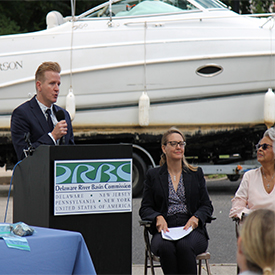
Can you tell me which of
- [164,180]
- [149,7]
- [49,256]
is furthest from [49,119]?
[149,7]

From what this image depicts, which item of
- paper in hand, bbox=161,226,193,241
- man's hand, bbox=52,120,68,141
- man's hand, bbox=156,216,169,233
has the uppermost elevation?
man's hand, bbox=52,120,68,141

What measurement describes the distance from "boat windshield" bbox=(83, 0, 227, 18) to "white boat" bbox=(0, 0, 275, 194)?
20 cm

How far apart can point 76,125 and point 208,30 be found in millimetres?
2744

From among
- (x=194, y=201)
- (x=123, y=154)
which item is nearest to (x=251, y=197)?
(x=194, y=201)

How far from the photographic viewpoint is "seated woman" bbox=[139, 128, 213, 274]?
15.8 ft

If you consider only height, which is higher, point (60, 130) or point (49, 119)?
point (49, 119)

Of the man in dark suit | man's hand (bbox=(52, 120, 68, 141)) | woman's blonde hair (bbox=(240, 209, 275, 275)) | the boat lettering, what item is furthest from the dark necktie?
the boat lettering

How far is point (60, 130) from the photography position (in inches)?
169

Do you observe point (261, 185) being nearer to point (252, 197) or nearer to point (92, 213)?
point (252, 197)

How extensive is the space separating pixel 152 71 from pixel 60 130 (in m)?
5.41

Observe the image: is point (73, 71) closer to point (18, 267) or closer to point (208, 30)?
point (208, 30)

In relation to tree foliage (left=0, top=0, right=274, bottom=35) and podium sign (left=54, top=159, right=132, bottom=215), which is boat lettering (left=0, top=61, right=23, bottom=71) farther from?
tree foliage (left=0, top=0, right=274, bottom=35)

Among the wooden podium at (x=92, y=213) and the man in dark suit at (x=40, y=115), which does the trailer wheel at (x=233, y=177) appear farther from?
the wooden podium at (x=92, y=213)

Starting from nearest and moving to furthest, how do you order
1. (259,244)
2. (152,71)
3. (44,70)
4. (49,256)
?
(259,244)
(49,256)
(44,70)
(152,71)
